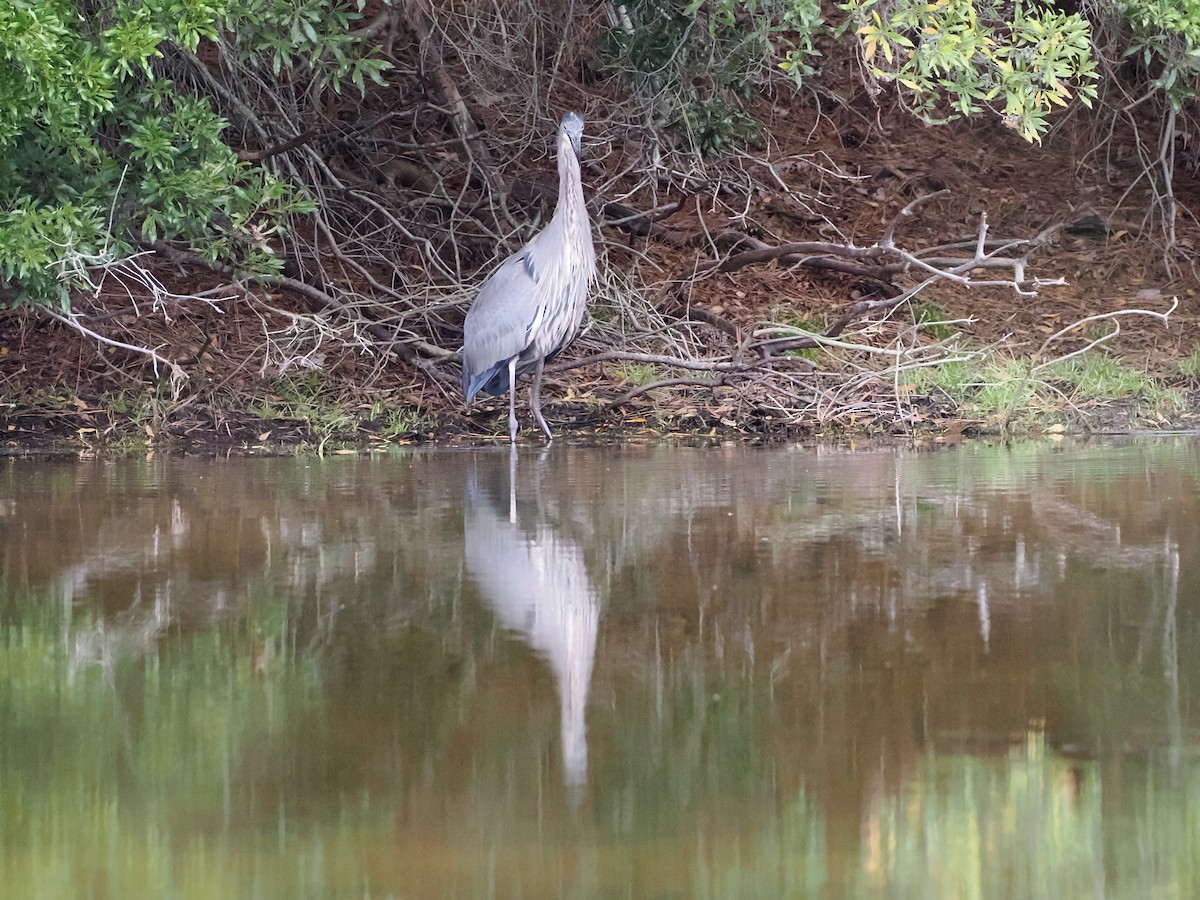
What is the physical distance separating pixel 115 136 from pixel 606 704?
22.2 ft

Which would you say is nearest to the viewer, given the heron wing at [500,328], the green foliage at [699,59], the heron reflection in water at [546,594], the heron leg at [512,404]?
the heron reflection in water at [546,594]

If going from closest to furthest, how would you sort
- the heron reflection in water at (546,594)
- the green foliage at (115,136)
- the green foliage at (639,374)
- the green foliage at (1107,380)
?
the heron reflection in water at (546,594) < the green foliage at (115,136) < the green foliage at (1107,380) < the green foliage at (639,374)

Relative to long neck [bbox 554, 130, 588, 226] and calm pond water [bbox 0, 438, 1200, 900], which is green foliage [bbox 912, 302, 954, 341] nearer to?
long neck [bbox 554, 130, 588, 226]

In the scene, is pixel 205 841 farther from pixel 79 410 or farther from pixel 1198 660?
pixel 79 410

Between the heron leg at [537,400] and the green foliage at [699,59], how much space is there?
2.09m

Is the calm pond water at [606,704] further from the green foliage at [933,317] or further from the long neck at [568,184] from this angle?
the green foliage at [933,317]

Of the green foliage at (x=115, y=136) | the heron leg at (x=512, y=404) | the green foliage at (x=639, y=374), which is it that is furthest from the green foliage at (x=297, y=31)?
the green foliage at (x=639, y=374)

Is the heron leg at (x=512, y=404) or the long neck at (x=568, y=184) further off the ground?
the long neck at (x=568, y=184)

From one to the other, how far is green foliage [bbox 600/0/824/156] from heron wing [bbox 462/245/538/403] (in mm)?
1678

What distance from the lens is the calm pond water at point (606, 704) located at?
1.92 metres

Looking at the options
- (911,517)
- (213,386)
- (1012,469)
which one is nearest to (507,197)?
(213,386)

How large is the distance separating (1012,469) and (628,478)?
1.60 meters

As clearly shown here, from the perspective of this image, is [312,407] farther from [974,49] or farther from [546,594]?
[546,594]

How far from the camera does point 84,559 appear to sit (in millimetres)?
4129
